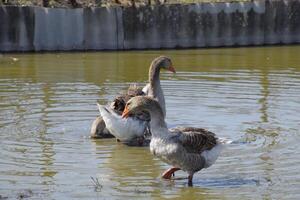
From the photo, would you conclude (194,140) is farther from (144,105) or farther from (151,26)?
(151,26)

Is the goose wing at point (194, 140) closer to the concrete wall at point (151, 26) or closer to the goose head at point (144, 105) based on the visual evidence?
the goose head at point (144, 105)

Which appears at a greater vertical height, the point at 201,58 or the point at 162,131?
the point at 162,131

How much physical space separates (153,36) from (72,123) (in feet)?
38.6

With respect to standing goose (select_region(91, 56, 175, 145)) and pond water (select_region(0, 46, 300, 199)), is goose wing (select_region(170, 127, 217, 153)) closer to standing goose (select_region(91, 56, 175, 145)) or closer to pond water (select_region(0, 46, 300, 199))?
pond water (select_region(0, 46, 300, 199))

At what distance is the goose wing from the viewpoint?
10539 millimetres

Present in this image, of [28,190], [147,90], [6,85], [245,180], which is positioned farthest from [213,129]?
[6,85]

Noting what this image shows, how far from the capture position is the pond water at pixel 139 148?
10.5 metres

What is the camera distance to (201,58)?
24016 millimetres

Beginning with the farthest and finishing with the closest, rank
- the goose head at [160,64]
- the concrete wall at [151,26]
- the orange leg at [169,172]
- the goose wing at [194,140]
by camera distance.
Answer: the concrete wall at [151,26] < the goose head at [160,64] < the orange leg at [169,172] < the goose wing at [194,140]

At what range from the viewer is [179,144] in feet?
34.2

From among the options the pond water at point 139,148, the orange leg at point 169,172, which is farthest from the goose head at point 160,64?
the orange leg at point 169,172

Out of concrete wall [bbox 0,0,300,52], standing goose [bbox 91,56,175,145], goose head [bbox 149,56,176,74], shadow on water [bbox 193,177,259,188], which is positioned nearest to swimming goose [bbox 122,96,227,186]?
shadow on water [bbox 193,177,259,188]

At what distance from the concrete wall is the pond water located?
852 mm

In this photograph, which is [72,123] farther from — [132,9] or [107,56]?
[132,9]
